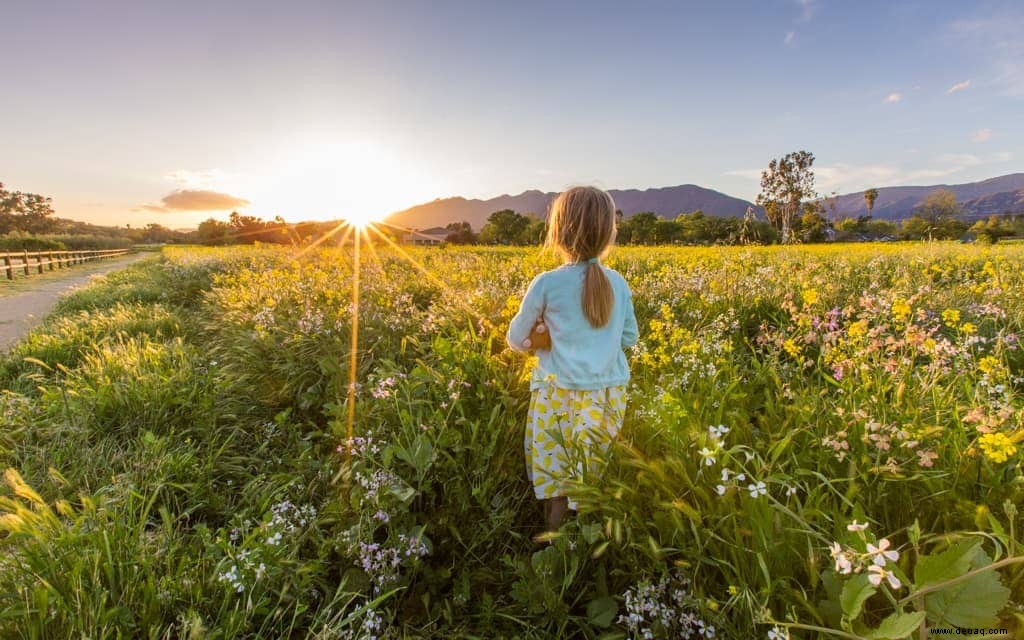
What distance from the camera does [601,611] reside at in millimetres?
1973

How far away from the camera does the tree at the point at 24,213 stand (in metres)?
70.7

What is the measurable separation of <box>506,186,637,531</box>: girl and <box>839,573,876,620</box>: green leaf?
4.61ft

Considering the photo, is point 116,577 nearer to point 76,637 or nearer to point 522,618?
point 76,637

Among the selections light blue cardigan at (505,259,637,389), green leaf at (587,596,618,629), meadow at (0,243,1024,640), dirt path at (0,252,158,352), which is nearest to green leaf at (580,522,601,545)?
meadow at (0,243,1024,640)

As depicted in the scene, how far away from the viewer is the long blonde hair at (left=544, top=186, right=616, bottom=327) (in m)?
2.61

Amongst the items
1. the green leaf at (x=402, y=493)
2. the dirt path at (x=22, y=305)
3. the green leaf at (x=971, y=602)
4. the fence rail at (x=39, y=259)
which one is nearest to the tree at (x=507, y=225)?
the fence rail at (x=39, y=259)

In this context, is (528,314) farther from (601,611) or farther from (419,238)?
(419,238)

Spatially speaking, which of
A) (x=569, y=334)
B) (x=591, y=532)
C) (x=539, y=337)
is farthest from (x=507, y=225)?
(x=591, y=532)

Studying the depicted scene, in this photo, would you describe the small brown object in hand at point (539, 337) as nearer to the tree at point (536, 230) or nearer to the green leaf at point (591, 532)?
the tree at point (536, 230)

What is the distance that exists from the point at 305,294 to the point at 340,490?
4148mm

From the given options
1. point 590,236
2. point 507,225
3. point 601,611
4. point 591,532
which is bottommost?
point 601,611

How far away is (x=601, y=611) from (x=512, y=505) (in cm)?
92

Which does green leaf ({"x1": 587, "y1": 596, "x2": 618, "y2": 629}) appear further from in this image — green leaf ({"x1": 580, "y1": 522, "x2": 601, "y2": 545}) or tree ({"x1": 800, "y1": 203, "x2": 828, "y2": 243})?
tree ({"x1": 800, "y1": 203, "x2": 828, "y2": 243})

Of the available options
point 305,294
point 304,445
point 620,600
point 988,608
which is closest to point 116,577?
point 304,445
